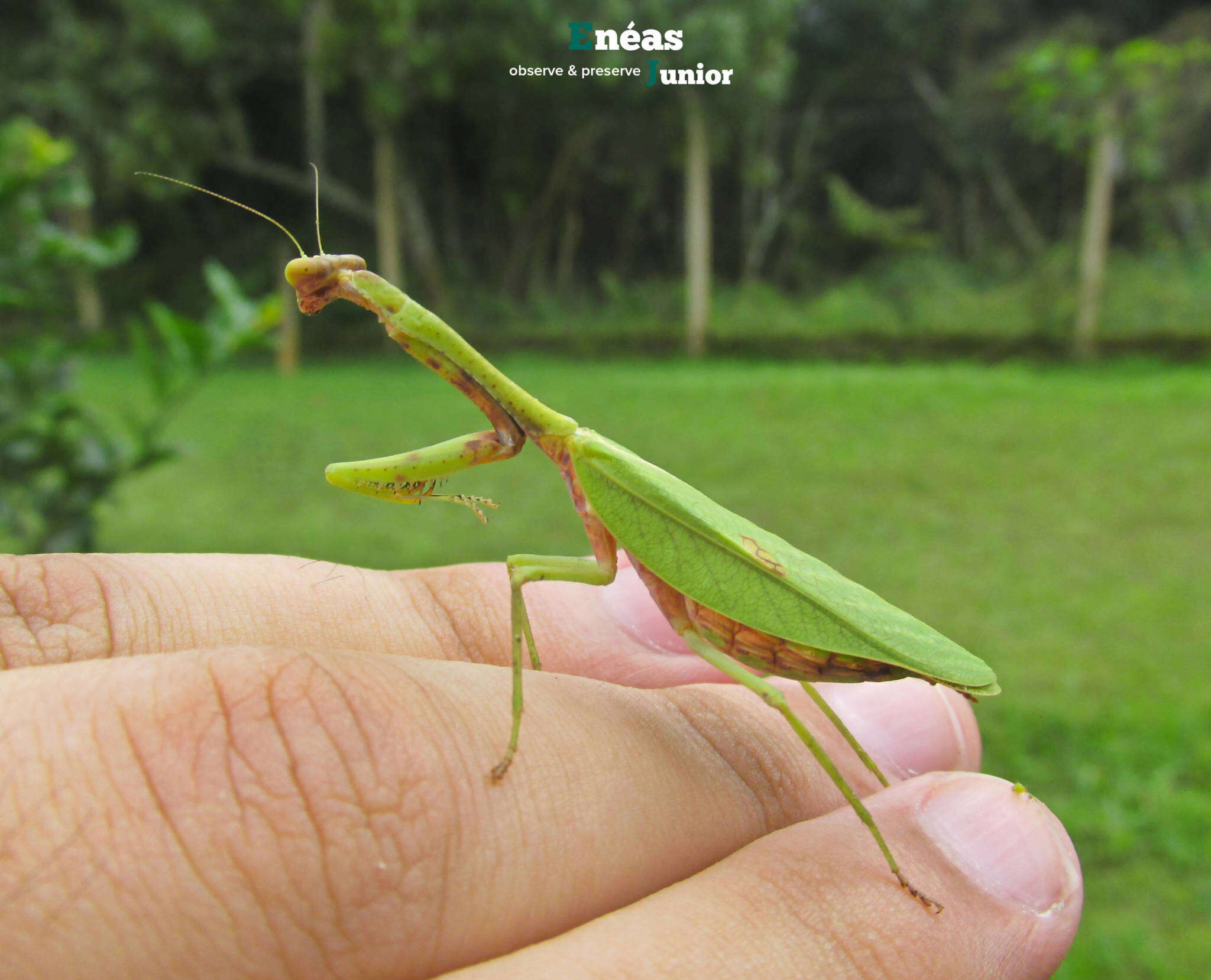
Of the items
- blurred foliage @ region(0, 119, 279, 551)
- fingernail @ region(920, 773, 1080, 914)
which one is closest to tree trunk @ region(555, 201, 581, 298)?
blurred foliage @ region(0, 119, 279, 551)

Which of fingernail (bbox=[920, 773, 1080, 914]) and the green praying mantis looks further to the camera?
the green praying mantis

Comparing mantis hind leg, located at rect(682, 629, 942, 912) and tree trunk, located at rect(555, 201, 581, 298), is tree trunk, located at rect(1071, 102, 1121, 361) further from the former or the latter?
mantis hind leg, located at rect(682, 629, 942, 912)

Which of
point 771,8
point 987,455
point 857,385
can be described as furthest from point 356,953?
point 771,8

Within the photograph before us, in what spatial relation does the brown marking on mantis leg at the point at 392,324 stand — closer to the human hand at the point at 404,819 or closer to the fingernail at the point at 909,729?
the human hand at the point at 404,819

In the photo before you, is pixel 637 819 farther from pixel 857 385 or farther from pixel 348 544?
pixel 857 385

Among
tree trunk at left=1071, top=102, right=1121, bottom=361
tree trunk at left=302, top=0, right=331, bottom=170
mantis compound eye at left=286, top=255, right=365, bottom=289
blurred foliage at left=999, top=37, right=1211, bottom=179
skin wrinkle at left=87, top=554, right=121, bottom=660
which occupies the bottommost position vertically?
skin wrinkle at left=87, top=554, right=121, bottom=660

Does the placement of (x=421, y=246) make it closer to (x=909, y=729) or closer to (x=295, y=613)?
(x=295, y=613)
